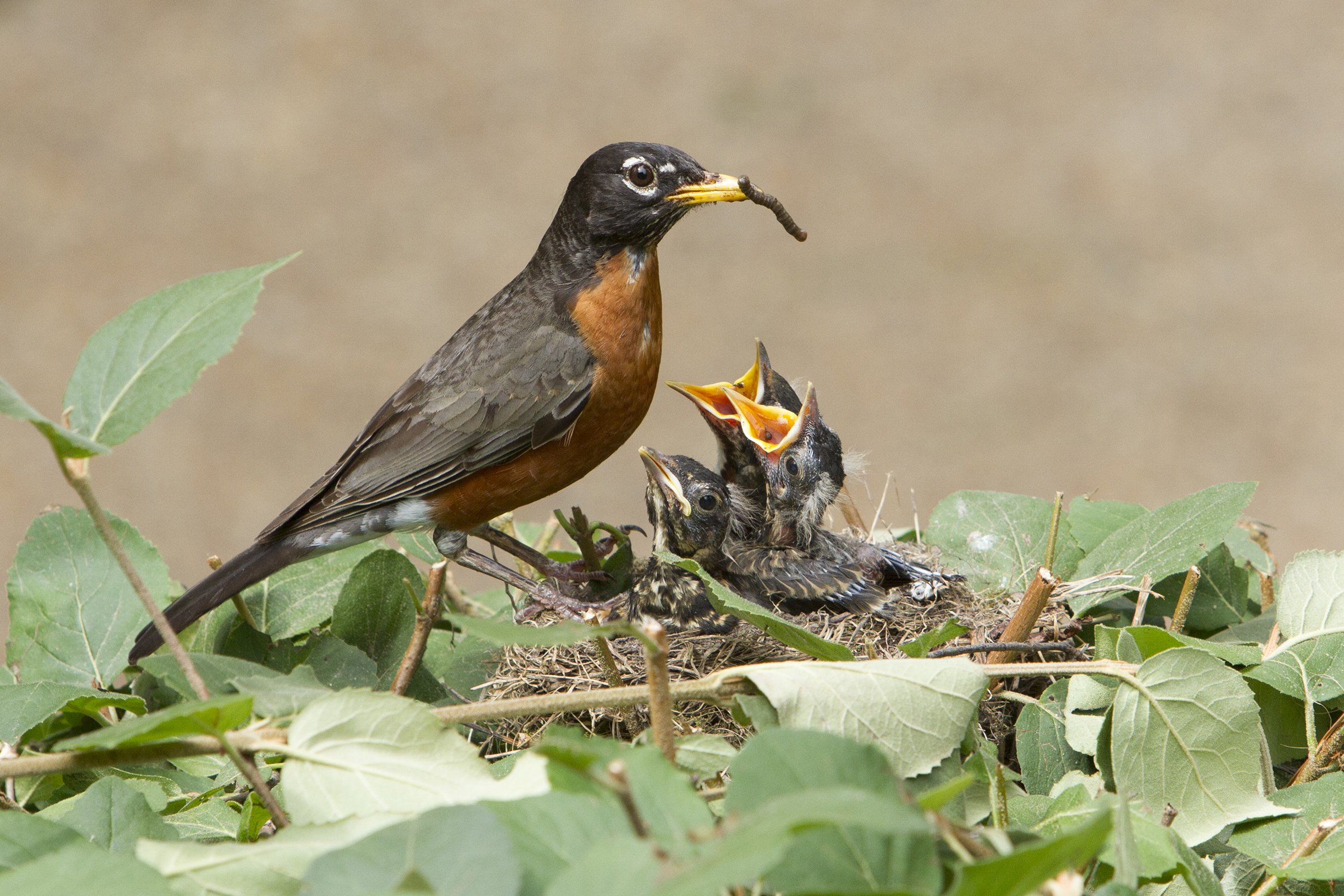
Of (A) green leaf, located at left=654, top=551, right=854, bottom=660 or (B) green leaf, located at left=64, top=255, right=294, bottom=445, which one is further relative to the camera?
(A) green leaf, located at left=654, top=551, right=854, bottom=660

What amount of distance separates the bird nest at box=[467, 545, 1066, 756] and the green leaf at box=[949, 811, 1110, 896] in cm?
116

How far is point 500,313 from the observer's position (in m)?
3.15

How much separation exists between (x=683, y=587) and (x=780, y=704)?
1.27 m

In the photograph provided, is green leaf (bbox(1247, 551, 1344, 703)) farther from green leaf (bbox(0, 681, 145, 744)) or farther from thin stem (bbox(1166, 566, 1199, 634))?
green leaf (bbox(0, 681, 145, 744))

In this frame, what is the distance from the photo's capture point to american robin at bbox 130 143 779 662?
9.51 ft

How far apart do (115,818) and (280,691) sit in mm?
217

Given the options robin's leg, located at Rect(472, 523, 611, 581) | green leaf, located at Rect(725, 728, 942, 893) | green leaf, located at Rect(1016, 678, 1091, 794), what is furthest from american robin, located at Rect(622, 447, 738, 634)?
green leaf, located at Rect(725, 728, 942, 893)

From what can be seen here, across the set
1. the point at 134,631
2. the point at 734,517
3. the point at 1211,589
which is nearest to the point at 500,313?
the point at 734,517

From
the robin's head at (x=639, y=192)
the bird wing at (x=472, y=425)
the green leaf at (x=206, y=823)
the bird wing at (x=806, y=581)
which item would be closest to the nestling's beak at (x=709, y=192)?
the robin's head at (x=639, y=192)

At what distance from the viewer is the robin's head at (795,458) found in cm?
315

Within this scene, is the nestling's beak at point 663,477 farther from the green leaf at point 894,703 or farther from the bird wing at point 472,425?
the green leaf at point 894,703

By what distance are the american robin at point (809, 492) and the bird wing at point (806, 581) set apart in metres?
0.04

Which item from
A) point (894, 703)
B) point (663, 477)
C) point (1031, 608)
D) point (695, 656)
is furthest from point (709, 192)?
point (894, 703)

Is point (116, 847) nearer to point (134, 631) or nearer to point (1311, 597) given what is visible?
Answer: point (134, 631)
